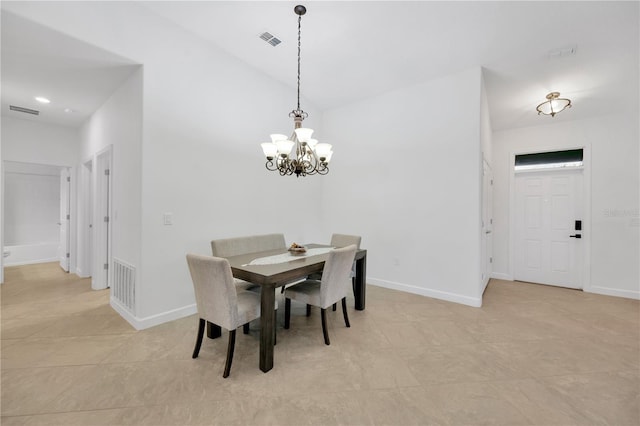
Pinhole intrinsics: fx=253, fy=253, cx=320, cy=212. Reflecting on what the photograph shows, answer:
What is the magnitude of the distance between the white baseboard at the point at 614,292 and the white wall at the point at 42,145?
895 centimetres

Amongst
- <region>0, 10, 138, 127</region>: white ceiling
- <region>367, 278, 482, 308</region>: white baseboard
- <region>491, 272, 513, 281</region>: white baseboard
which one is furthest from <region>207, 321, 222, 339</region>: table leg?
<region>491, 272, 513, 281</region>: white baseboard

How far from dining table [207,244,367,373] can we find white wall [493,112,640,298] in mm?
4564

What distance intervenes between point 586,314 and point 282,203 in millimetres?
4194

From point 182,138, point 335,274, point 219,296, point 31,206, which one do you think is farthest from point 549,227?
point 31,206

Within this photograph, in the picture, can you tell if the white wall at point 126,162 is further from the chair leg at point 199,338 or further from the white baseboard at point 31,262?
the white baseboard at point 31,262

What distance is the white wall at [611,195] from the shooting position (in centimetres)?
383

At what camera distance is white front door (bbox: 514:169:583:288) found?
4254 millimetres

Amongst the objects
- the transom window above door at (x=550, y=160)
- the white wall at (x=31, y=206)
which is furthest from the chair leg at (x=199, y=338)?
the white wall at (x=31, y=206)

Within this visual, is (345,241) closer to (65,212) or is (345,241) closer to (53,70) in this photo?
(53,70)

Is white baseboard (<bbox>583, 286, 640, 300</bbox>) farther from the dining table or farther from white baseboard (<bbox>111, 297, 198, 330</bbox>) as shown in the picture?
white baseboard (<bbox>111, 297, 198, 330</bbox>)

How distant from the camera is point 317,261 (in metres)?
2.41

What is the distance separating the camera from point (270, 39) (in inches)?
113

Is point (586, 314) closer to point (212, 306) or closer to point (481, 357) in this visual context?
point (481, 357)

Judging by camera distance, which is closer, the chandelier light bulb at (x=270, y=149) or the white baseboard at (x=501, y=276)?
the chandelier light bulb at (x=270, y=149)
